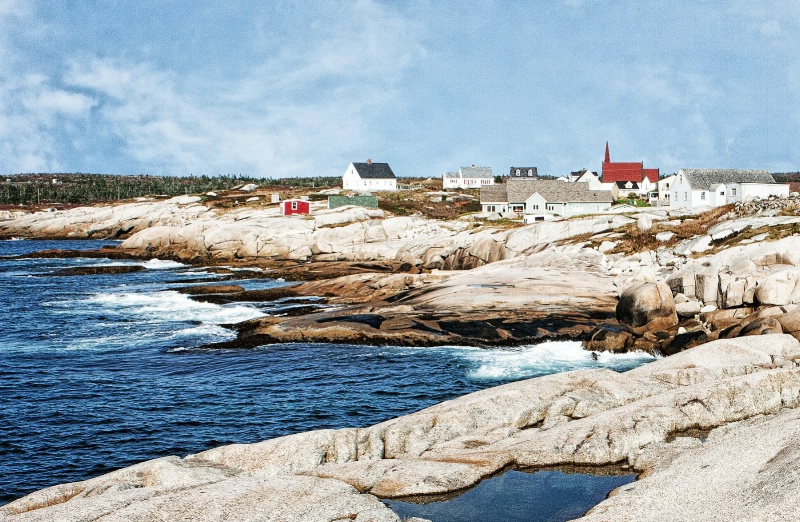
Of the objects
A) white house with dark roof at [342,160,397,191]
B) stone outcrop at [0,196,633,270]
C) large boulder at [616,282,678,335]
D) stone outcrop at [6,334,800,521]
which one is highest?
white house with dark roof at [342,160,397,191]

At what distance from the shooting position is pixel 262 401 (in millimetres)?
32000

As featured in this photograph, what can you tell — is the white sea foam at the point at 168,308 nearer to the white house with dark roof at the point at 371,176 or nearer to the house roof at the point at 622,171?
the white house with dark roof at the point at 371,176

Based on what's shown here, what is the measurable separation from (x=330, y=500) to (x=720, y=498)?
8.51 m

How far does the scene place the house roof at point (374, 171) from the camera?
158500 mm

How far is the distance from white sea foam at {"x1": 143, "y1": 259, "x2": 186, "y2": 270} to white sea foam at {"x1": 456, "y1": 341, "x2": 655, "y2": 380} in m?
60.7

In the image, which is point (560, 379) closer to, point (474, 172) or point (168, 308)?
point (168, 308)

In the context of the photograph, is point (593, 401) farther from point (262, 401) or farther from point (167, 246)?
point (167, 246)

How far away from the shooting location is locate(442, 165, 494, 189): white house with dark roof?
174500 millimetres

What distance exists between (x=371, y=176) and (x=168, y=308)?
10396 centimetres

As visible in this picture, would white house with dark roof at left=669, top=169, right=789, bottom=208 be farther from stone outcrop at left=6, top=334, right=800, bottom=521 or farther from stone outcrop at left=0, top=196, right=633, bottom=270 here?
stone outcrop at left=6, top=334, right=800, bottom=521

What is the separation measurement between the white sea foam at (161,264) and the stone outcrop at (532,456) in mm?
74491

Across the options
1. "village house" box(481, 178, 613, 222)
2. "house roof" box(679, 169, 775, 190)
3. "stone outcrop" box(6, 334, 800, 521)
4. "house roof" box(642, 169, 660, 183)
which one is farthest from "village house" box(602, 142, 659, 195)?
"stone outcrop" box(6, 334, 800, 521)

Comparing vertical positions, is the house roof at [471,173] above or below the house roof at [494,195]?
above

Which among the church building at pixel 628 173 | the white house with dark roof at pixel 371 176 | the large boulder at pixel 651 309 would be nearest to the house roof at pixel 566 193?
the white house with dark roof at pixel 371 176
